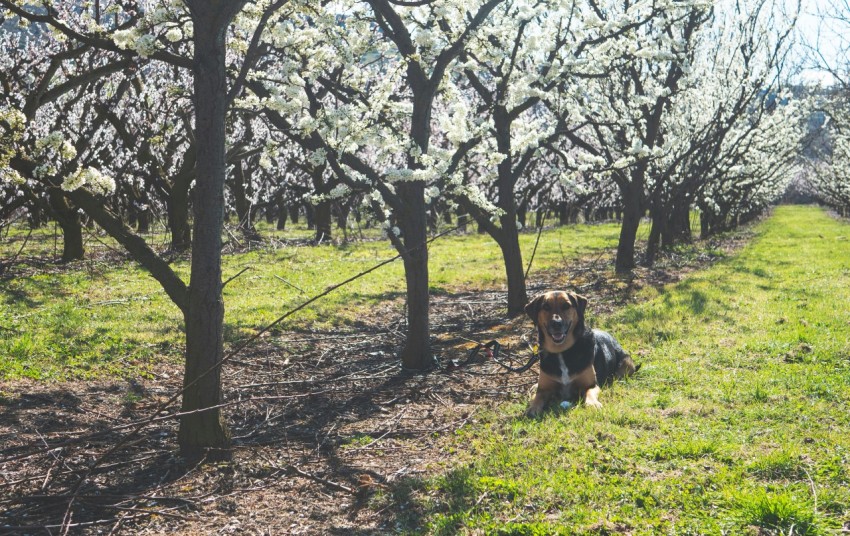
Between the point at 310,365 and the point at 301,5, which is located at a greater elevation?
the point at 301,5

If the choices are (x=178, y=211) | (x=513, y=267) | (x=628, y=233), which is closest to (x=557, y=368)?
(x=513, y=267)

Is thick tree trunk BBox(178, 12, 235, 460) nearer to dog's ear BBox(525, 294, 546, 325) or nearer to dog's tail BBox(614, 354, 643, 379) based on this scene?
dog's ear BBox(525, 294, 546, 325)

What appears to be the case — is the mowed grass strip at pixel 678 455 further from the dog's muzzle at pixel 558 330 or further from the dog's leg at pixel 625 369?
the dog's muzzle at pixel 558 330

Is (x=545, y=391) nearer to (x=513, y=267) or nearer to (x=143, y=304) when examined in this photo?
(x=513, y=267)

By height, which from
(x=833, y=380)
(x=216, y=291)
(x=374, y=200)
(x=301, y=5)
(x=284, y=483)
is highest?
(x=301, y=5)

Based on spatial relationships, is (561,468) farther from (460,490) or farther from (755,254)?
(755,254)

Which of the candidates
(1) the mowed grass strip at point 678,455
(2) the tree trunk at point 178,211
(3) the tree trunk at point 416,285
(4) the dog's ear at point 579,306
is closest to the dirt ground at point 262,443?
(3) the tree trunk at point 416,285

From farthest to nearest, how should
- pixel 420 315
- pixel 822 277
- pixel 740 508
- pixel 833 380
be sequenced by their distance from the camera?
pixel 822 277
pixel 420 315
pixel 833 380
pixel 740 508

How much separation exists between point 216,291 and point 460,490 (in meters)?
2.64

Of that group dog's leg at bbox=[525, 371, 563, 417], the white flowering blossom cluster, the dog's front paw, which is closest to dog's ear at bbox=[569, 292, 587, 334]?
dog's leg at bbox=[525, 371, 563, 417]

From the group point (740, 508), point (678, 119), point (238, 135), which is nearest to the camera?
point (740, 508)

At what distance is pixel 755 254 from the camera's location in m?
23.9

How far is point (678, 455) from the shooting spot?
17.8 feet

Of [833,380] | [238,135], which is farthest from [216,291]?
[238,135]
